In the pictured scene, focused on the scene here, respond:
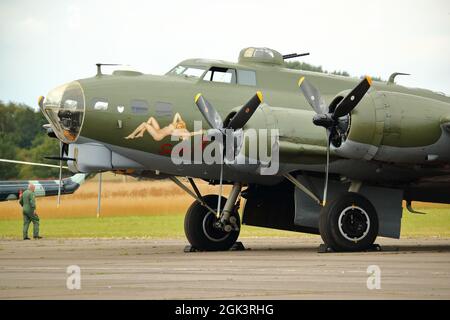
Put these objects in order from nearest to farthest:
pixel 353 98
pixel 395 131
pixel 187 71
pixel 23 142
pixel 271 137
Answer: pixel 353 98 < pixel 395 131 < pixel 271 137 < pixel 187 71 < pixel 23 142

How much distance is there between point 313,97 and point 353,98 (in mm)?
1279

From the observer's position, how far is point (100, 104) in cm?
2084

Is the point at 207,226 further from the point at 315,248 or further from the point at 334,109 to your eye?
the point at 334,109

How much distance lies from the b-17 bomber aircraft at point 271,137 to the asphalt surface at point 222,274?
4.66 feet

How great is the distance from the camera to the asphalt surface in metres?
12.4

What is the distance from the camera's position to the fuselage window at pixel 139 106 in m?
21.1

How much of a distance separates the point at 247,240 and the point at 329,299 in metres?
17.5

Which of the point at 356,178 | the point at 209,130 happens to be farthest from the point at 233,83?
the point at 356,178

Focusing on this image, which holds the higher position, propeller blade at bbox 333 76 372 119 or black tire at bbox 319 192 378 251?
propeller blade at bbox 333 76 372 119

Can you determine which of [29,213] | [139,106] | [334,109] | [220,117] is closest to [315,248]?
[220,117]

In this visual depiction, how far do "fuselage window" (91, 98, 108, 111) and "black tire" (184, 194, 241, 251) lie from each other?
3.96 m

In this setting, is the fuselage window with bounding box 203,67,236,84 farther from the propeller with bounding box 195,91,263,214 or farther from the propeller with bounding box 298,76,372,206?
the propeller with bounding box 298,76,372,206

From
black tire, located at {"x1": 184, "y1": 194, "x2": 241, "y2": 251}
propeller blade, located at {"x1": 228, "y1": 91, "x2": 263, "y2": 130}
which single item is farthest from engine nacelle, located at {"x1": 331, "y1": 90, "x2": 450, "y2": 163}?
black tire, located at {"x1": 184, "y1": 194, "x2": 241, "y2": 251}

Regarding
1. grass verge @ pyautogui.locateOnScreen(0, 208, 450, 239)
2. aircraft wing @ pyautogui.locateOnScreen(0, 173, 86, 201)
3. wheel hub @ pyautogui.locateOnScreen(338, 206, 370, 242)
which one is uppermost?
wheel hub @ pyautogui.locateOnScreen(338, 206, 370, 242)
